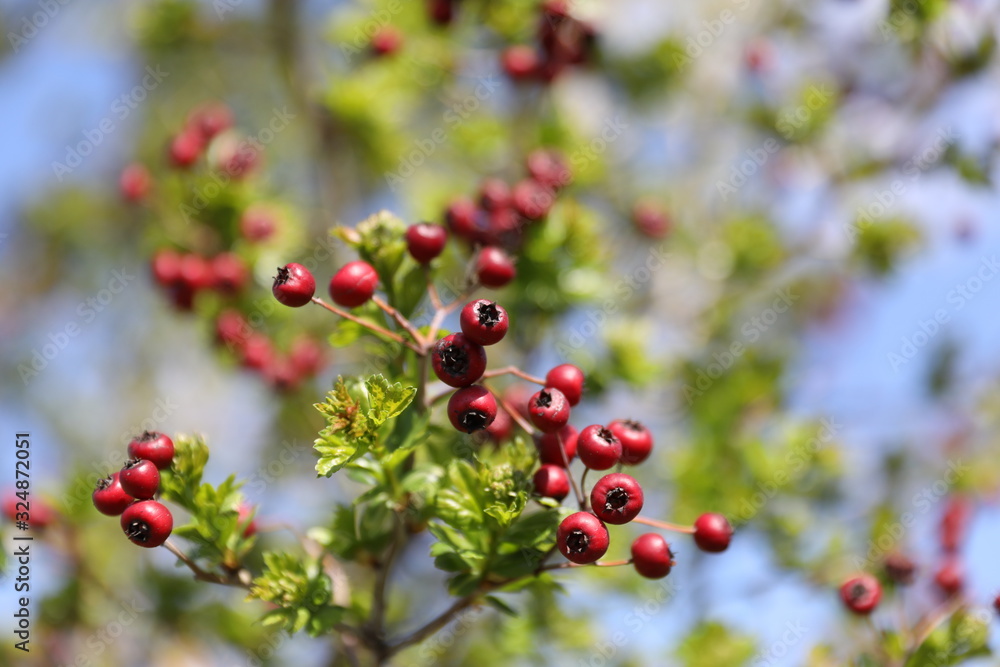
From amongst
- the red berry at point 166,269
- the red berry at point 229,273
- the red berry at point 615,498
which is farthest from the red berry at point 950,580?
the red berry at point 166,269

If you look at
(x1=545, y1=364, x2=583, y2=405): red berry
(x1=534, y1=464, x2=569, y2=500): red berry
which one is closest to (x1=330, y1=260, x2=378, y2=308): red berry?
(x1=545, y1=364, x2=583, y2=405): red berry

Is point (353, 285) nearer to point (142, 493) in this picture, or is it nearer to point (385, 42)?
point (142, 493)

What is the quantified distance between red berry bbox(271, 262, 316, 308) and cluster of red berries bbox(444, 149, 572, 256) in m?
0.84

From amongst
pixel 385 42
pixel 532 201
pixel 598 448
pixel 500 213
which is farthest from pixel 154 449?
pixel 385 42

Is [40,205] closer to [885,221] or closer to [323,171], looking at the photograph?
[323,171]

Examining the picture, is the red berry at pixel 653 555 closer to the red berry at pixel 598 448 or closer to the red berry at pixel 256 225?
the red berry at pixel 598 448

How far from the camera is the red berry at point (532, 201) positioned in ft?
9.27

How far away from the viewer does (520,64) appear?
3.97 metres

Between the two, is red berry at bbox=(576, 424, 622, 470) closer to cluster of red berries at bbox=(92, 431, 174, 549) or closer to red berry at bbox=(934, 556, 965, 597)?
cluster of red berries at bbox=(92, 431, 174, 549)

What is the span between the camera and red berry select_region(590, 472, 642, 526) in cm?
180

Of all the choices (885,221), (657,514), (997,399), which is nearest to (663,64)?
(885,221)

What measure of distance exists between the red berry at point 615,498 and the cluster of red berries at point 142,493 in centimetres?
101

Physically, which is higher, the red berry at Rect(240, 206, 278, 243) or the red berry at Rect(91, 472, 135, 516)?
the red berry at Rect(240, 206, 278, 243)

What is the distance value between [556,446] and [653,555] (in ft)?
1.22
